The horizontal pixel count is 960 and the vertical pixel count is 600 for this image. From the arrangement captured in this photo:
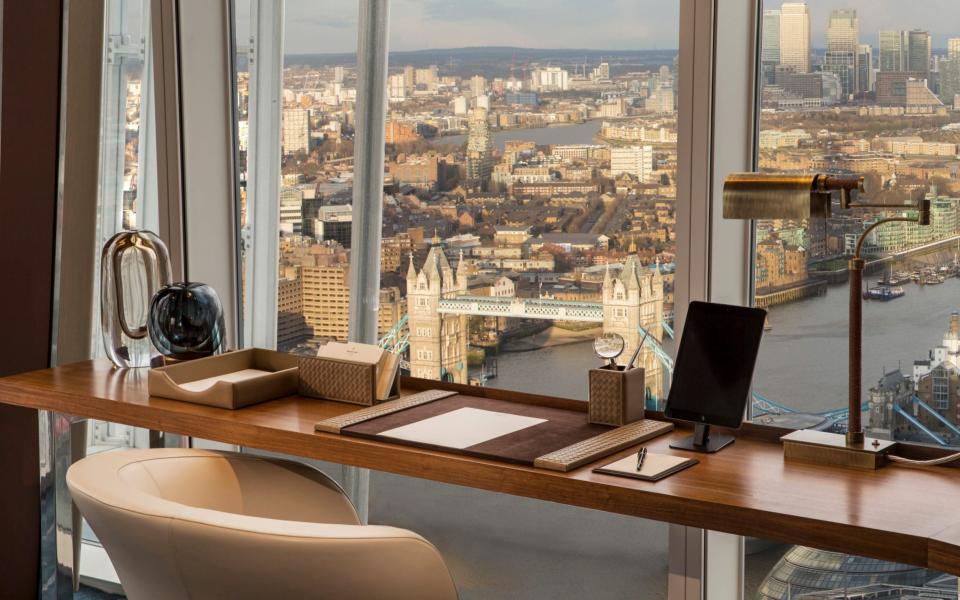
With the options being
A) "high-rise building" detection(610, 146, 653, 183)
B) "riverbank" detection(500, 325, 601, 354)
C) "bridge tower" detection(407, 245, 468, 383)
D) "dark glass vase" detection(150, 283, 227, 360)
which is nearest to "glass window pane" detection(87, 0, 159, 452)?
"dark glass vase" detection(150, 283, 227, 360)

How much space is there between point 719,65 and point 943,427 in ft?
2.87

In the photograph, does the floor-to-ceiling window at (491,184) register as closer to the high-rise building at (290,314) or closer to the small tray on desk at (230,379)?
the high-rise building at (290,314)

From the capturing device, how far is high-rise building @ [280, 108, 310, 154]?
2976mm

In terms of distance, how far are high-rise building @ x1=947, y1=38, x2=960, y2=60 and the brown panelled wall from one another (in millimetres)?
2290

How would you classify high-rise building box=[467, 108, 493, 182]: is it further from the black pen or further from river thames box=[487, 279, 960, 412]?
the black pen

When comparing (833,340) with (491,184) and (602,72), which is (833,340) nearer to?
(602,72)

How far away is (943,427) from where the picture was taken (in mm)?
2141

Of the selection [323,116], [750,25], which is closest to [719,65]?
[750,25]

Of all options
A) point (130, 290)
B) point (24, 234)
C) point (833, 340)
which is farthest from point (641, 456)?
point (24, 234)

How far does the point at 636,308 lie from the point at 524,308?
32 centimetres

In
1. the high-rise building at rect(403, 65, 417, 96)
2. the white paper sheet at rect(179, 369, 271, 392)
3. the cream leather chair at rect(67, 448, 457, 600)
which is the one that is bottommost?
the cream leather chair at rect(67, 448, 457, 600)

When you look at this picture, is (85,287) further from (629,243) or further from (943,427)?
(943,427)

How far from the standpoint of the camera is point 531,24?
259cm

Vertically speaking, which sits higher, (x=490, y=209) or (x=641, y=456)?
(x=490, y=209)
